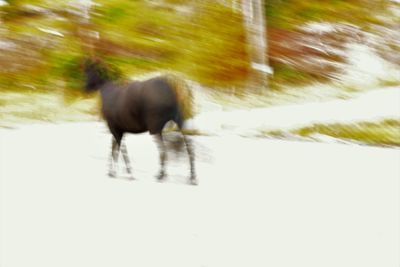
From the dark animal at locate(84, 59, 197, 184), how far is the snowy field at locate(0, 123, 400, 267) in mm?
782

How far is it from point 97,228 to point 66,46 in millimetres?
19750

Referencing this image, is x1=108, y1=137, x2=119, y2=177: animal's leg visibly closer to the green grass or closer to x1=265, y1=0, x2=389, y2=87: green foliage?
the green grass

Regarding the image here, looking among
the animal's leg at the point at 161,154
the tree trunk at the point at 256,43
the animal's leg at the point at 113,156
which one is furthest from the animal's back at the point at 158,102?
the tree trunk at the point at 256,43

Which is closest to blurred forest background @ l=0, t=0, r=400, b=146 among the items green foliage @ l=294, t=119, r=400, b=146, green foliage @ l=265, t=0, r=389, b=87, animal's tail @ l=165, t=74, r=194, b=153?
green foliage @ l=265, t=0, r=389, b=87

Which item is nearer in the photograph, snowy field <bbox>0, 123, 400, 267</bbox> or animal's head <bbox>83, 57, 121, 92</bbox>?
snowy field <bbox>0, 123, 400, 267</bbox>

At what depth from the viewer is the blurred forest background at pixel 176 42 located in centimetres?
2106

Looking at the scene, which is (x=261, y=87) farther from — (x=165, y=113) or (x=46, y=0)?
(x=46, y=0)

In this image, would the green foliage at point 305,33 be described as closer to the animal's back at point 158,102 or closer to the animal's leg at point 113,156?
the animal's leg at point 113,156

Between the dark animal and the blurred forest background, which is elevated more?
the dark animal

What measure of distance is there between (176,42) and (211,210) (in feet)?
59.5

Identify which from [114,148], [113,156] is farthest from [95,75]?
[113,156]

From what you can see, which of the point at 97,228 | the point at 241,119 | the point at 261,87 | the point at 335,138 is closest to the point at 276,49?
the point at 261,87

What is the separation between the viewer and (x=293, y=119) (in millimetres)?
16359

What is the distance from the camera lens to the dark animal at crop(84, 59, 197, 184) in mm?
8086
